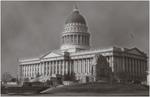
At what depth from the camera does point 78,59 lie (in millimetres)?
131000

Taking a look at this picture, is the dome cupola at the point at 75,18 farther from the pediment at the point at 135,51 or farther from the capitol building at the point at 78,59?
the pediment at the point at 135,51

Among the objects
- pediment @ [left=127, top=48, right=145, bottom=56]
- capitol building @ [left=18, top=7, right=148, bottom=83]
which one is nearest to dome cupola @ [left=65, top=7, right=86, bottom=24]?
capitol building @ [left=18, top=7, right=148, bottom=83]

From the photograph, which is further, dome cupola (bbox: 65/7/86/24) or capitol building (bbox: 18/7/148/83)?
dome cupola (bbox: 65/7/86/24)

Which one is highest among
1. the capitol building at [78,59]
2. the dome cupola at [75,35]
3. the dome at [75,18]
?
the dome at [75,18]

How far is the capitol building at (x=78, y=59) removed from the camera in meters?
121

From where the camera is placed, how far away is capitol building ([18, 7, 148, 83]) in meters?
121

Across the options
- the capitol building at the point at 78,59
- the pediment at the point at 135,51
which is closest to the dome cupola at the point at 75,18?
the capitol building at the point at 78,59

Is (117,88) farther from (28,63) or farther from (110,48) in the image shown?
(28,63)

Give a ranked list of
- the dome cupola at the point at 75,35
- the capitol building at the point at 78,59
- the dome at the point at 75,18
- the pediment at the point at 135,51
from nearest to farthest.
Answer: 1. the capitol building at the point at 78,59
2. the pediment at the point at 135,51
3. the dome cupola at the point at 75,35
4. the dome at the point at 75,18

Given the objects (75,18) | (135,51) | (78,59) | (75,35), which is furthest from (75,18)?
(135,51)

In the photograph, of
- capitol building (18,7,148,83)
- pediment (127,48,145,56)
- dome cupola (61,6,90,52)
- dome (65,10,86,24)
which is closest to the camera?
capitol building (18,7,148,83)

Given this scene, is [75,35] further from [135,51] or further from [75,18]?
[135,51]

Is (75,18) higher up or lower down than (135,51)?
higher up

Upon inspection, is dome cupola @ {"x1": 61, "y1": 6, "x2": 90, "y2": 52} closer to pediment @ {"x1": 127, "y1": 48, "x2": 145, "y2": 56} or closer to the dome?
the dome
